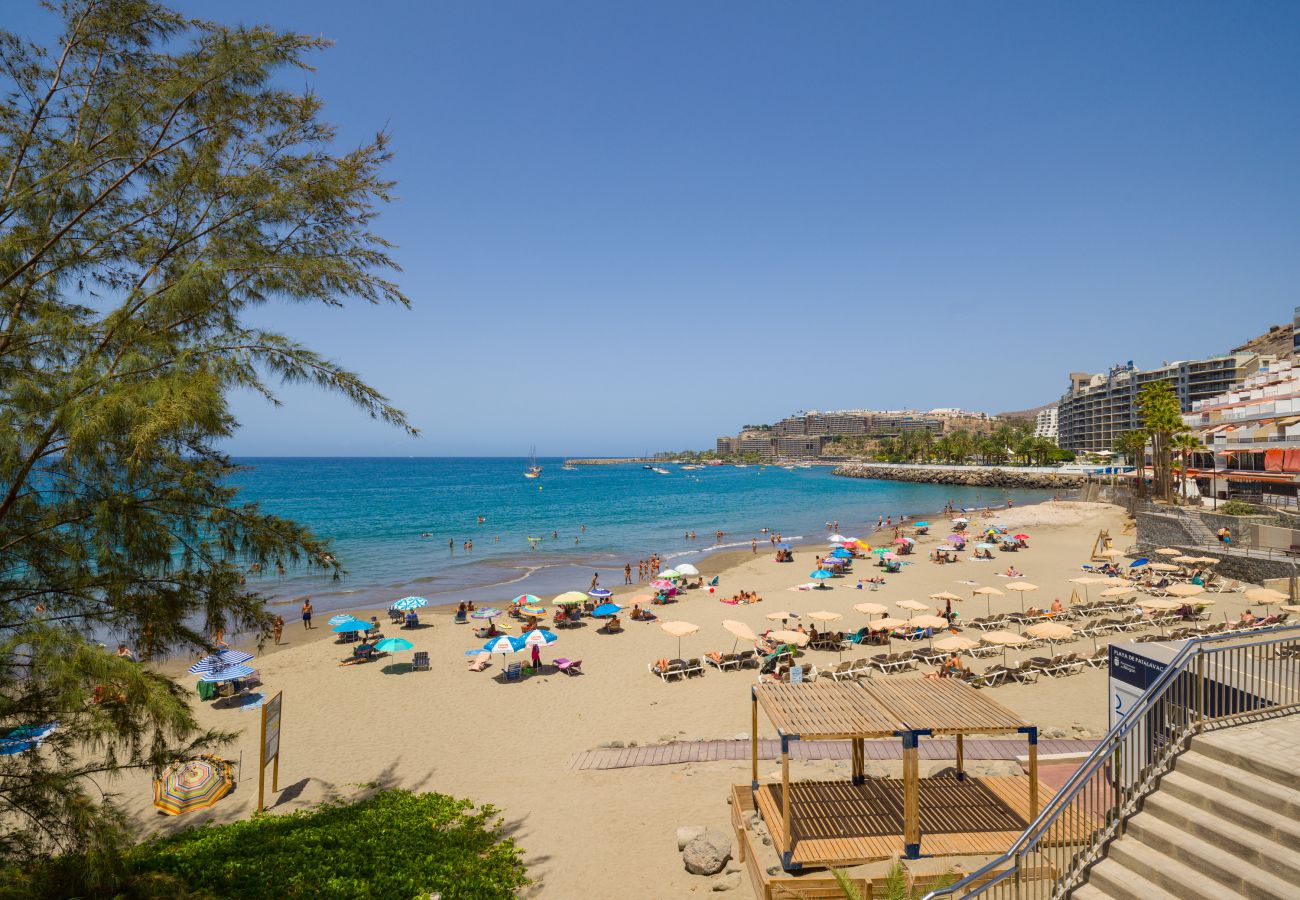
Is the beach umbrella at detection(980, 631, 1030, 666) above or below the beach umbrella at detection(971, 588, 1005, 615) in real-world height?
above

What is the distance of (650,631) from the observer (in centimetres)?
2358

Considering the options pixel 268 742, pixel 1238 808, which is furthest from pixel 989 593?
pixel 268 742

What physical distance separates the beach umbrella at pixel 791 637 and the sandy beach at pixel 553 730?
0.96 meters

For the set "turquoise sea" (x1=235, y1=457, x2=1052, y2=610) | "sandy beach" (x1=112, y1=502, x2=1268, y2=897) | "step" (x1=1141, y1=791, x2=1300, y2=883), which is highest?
"step" (x1=1141, y1=791, x2=1300, y2=883)

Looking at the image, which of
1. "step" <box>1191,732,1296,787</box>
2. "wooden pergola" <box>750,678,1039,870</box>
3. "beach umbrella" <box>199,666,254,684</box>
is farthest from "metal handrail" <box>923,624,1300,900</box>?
"beach umbrella" <box>199,666,254,684</box>

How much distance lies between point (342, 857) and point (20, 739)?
440cm

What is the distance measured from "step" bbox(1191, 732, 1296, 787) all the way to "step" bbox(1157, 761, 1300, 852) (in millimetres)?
163

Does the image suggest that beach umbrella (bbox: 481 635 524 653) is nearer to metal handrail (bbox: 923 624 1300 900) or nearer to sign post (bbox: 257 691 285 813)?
sign post (bbox: 257 691 285 813)

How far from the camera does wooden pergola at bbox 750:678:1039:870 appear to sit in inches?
309

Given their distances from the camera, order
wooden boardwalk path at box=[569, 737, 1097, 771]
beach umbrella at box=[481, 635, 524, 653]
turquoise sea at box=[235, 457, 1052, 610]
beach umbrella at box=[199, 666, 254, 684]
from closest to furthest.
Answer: wooden boardwalk path at box=[569, 737, 1097, 771] < beach umbrella at box=[199, 666, 254, 684] < beach umbrella at box=[481, 635, 524, 653] < turquoise sea at box=[235, 457, 1052, 610]

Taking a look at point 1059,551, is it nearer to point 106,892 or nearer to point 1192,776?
point 1192,776

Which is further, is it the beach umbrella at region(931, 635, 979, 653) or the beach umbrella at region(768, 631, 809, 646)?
the beach umbrella at region(768, 631, 809, 646)

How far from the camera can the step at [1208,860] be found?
14.0ft

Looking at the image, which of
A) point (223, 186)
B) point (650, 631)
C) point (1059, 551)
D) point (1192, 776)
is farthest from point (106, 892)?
point (1059, 551)
